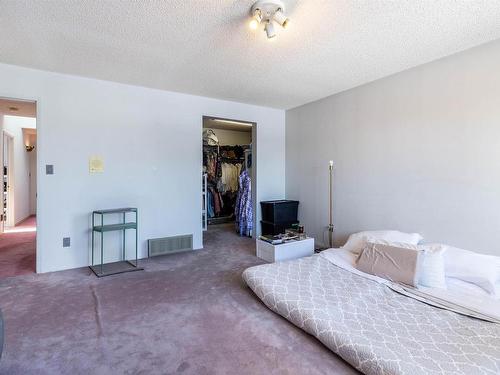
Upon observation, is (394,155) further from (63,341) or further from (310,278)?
(63,341)

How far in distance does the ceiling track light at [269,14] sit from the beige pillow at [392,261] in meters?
2.22

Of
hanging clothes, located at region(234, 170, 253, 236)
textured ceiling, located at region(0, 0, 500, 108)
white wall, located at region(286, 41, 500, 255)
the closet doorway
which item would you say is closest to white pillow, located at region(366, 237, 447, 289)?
white wall, located at region(286, 41, 500, 255)

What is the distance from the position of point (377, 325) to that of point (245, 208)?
3609mm

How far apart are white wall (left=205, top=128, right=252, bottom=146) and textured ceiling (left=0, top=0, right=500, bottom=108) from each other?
3563mm

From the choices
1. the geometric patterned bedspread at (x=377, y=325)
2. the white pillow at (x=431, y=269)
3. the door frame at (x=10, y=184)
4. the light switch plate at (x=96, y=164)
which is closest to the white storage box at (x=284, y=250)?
the geometric patterned bedspread at (x=377, y=325)

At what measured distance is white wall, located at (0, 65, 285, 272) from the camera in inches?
131

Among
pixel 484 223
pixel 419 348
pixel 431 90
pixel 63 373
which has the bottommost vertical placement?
pixel 63 373

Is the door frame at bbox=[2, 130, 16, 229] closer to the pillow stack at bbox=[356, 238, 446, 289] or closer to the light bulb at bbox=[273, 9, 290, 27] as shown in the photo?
the light bulb at bbox=[273, 9, 290, 27]

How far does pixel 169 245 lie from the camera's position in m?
4.09

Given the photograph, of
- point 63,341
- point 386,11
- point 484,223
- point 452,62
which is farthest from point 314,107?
point 63,341

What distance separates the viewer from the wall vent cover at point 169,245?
397 cm

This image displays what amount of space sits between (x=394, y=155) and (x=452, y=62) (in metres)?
1.11

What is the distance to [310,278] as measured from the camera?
8.58 ft

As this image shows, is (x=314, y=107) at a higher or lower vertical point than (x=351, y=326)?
higher
